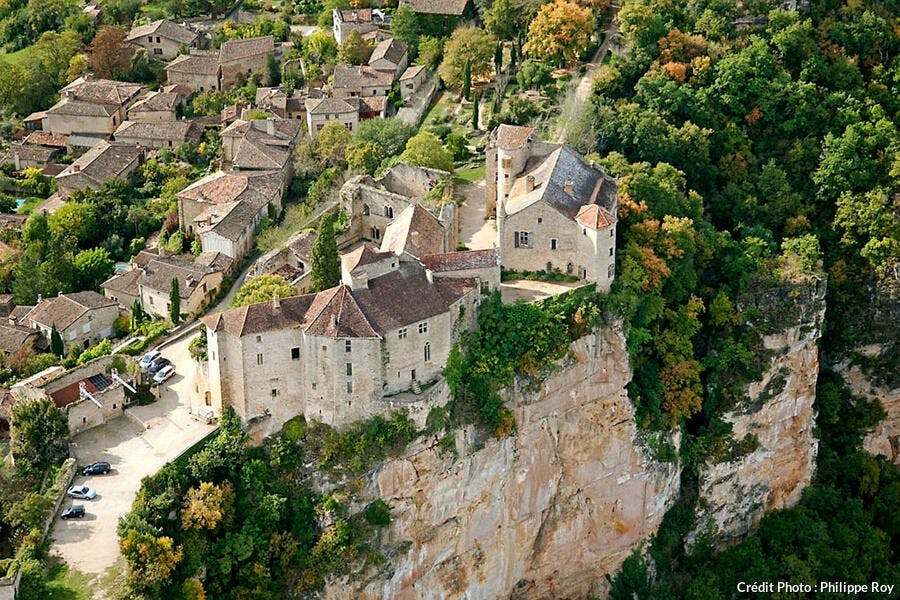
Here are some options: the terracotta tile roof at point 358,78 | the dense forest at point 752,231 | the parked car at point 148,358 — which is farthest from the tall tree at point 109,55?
the parked car at point 148,358

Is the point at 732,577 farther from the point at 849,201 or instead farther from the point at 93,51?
the point at 93,51

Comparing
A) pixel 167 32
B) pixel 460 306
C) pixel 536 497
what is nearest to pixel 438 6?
pixel 167 32

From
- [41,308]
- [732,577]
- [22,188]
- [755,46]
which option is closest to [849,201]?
[755,46]

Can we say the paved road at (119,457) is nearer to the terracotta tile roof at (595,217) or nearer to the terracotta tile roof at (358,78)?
the terracotta tile roof at (595,217)

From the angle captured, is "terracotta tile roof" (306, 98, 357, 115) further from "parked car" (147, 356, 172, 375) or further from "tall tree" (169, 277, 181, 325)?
"parked car" (147, 356, 172, 375)

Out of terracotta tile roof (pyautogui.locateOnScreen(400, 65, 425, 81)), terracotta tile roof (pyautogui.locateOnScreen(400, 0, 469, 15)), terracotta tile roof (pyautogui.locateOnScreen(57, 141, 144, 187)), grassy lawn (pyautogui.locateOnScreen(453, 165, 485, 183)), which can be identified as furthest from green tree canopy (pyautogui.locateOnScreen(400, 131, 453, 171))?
terracotta tile roof (pyautogui.locateOnScreen(400, 0, 469, 15))

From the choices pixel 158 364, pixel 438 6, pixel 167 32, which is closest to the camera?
pixel 158 364

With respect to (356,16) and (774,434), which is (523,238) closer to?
(774,434)
